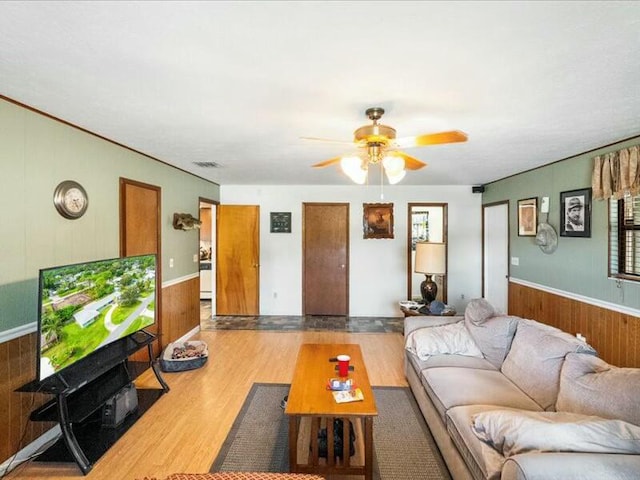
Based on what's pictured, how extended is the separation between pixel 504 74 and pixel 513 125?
0.96 metres

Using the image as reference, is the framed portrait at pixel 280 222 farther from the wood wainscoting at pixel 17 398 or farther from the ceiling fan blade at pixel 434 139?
the ceiling fan blade at pixel 434 139

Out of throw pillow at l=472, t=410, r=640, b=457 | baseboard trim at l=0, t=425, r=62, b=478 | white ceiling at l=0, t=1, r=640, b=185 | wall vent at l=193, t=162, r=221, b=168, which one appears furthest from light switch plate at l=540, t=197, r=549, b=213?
baseboard trim at l=0, t=425, r=62, b=478

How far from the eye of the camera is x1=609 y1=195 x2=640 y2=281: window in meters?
2.88

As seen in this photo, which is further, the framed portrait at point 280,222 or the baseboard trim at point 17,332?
the framed portrait at point 280,222

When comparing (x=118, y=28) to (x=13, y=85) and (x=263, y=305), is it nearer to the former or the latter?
(x=13, y=85)

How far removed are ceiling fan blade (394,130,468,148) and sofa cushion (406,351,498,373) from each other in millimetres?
A: 1743

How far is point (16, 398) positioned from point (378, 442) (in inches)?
95.4

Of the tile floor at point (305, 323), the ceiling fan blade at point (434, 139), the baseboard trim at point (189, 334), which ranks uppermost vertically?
the ceiling fan blade at point (434, 139)

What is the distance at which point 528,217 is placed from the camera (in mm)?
4316

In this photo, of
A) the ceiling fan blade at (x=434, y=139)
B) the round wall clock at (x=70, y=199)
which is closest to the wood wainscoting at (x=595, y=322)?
the ceiling fan blade at (x=434, y=139)

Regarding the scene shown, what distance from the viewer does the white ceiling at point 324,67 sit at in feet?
4.18

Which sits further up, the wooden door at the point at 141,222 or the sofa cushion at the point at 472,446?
the wooden door at the point at 141,222

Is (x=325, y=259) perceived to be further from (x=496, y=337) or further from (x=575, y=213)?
(x=575, y=213)

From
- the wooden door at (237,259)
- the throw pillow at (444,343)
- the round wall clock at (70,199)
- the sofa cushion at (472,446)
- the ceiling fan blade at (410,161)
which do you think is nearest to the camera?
the sofa cushion at (472,446)
